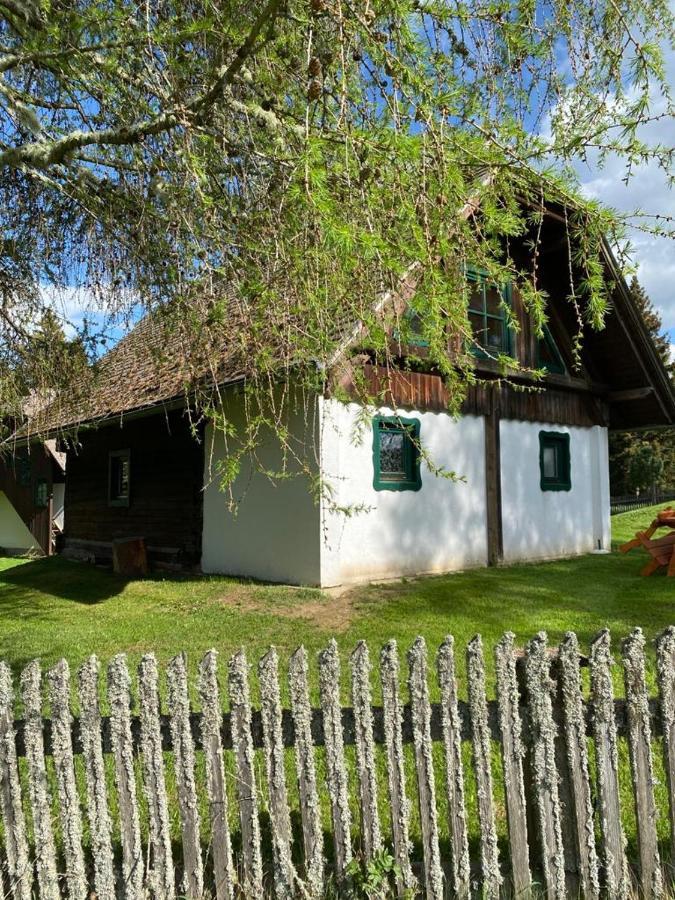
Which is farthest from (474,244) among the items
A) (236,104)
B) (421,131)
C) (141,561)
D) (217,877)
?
(141,561)

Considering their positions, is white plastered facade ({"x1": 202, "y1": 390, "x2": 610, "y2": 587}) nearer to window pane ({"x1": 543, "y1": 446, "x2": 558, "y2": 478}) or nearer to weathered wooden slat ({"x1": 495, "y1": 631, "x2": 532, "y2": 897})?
window pane ({"x1": 543, "y1": 446, "x2": 558, "y2": 478})

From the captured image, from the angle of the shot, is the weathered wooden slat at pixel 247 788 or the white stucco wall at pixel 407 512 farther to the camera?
the white stucco wall at pixel 407 512

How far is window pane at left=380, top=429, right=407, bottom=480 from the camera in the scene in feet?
34.0

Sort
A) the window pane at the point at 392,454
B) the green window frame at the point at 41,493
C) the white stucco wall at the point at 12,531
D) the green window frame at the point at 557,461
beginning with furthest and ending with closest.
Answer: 1. the white stucco wall at the point at 12,531
2. the green window frame at the point at 41,493
3. the green window frame at the point at 557,461
4. the window pane at the point at 392,454

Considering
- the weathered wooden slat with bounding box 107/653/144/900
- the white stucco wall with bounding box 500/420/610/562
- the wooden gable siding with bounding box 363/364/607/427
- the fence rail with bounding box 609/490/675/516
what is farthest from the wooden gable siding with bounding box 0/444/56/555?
the fence rail with bounding box 609/490/675/516

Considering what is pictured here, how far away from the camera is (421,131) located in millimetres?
2883

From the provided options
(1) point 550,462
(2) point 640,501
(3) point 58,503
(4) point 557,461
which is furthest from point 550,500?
(2) point 640,501

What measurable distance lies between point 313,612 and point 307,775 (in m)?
5.57

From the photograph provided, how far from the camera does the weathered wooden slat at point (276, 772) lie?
2.58m

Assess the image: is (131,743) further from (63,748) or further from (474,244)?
(474,244)

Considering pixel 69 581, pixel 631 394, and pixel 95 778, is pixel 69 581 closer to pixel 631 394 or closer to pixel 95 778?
pixel 95 778

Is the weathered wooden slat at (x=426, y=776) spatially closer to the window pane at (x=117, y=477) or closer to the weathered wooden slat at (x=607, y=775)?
the weathered wooden slat at (x=607, y=775)

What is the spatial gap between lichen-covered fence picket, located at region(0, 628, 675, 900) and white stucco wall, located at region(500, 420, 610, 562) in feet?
30.9

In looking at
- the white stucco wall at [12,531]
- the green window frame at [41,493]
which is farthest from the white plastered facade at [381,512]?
the white stucco wall at [12,531]
